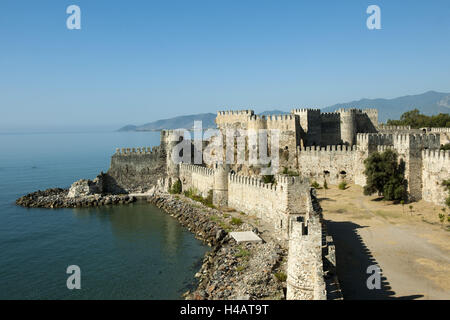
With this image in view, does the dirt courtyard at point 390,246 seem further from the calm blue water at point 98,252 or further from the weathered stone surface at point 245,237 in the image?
the calm blue water at point 98,252

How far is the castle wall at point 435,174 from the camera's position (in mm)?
25295

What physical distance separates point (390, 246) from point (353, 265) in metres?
3.57

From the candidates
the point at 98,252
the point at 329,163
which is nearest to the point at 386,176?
the point at 329,163

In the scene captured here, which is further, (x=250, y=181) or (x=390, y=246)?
(x=250, y=181)

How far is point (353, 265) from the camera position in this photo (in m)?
16.6

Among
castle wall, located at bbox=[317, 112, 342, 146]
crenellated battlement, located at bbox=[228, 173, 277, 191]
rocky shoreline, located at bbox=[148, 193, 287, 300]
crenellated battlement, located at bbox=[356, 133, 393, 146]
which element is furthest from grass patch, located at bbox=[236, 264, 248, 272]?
castle wall, located at bbox=[317, 112, 342, 146]

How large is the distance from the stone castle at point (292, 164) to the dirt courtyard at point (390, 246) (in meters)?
2.46

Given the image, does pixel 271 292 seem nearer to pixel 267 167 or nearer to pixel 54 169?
pixel 267 167

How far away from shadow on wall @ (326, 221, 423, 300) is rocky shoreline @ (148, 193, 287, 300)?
2.43 meters

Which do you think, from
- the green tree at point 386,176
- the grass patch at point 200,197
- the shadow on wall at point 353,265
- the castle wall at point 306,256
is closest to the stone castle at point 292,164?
the grass patch at point 200,197

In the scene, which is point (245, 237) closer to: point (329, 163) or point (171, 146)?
point (329, 163)

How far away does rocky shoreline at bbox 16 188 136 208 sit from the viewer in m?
34.9

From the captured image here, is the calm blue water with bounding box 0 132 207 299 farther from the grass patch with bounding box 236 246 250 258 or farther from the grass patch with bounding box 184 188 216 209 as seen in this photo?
the grass patch with bounding box 184 188 216 209
